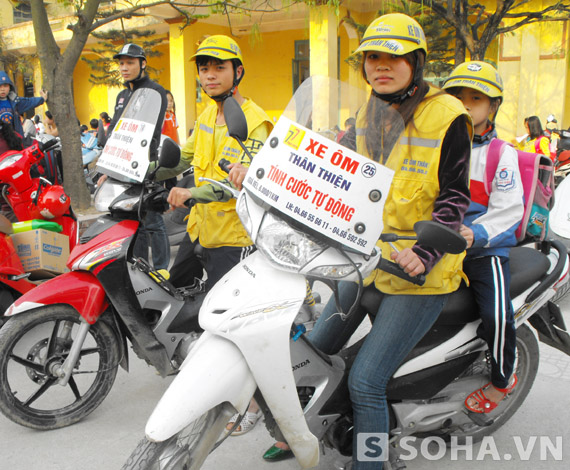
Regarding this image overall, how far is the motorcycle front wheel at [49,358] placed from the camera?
9.76ft

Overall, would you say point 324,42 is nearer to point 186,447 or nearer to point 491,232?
point 491,232

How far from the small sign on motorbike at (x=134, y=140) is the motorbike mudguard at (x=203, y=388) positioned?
1.44m

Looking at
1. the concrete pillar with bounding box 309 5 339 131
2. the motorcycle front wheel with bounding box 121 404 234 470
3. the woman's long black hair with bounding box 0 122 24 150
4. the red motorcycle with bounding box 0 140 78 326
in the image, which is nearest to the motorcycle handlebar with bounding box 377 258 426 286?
the motorcycle front wheel with bounding box 121 404 234 470

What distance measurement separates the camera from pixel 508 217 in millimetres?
2631

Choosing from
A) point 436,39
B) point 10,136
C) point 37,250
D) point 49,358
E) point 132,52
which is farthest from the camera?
point 436,39

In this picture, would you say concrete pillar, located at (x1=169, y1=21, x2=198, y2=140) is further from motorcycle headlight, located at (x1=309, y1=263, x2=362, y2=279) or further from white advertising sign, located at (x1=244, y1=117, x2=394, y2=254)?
motorcycle headlight, located at (x1=309, y1=263, x2=362, y2=279)

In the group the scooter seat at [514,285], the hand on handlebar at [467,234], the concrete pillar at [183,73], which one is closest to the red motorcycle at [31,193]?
the scooter seat at [514,285]

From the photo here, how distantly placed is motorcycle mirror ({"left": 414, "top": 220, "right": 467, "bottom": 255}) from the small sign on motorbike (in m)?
1.72

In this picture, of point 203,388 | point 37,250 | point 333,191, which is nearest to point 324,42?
Answer: point 37,250

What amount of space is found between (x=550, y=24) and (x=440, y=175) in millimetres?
13665

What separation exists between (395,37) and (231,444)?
6.80 ft

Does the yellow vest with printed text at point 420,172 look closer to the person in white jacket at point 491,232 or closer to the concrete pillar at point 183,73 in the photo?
the person in white jacket at point 491,232

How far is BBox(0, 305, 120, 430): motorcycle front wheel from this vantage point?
297 cm

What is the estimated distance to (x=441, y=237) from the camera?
188 centimetres
